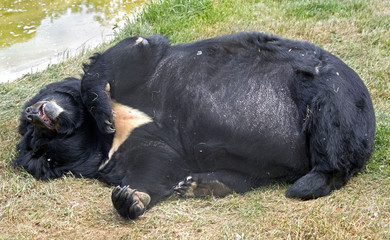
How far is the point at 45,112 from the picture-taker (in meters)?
4.12

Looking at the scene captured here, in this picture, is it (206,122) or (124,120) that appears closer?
(206,122)

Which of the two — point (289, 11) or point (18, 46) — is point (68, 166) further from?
point (289, 11)

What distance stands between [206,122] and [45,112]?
1307 millimetres

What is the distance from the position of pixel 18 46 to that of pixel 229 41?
4442mm

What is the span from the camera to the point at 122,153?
159 inches

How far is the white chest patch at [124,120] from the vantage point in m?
4.04

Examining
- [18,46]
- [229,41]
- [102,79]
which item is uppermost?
[229,41]

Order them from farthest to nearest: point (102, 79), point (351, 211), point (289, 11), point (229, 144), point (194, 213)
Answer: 1. point (289, 11)
2. point (102, 79)
3. point (229, 144)
4. point (194, 213)
5. point (351, 211)

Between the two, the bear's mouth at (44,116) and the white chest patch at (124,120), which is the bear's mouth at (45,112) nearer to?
the bear's mouth at (44,116)

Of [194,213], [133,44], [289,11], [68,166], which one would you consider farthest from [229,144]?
[289,11]

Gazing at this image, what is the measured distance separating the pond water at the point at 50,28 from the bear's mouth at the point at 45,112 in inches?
99.0

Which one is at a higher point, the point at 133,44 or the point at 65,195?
the point at 133,44

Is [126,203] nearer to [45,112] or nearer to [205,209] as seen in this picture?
[205,209]

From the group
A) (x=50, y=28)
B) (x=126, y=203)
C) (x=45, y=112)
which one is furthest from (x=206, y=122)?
(x=50, y=28)
